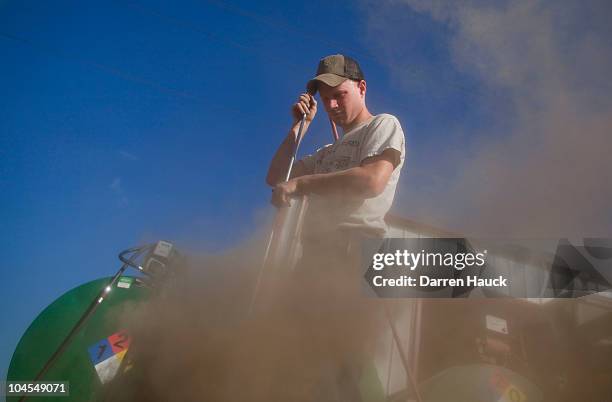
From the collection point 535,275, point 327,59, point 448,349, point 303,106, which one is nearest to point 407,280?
point 448,349

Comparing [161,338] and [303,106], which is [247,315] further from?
[303,106]

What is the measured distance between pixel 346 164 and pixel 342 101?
503 mm

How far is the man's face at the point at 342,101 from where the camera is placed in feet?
6.61

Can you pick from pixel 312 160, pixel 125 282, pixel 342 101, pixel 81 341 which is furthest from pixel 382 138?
pixel 81 341

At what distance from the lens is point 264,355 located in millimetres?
1815

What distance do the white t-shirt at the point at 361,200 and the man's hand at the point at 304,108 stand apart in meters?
0.45

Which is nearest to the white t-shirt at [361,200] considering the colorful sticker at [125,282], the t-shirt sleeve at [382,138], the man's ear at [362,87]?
the t-shirt sleeve at [382,138]

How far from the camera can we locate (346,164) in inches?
70.3

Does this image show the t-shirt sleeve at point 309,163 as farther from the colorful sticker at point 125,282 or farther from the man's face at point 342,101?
the colorful sticker at point 125,282

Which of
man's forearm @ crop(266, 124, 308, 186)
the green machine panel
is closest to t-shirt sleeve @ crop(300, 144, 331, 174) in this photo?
man's forearm @ crop(266, 124, 308, 186)

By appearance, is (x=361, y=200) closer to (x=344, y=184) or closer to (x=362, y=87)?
(x=344, y=184)

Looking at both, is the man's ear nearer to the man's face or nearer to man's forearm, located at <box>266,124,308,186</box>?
the man's face

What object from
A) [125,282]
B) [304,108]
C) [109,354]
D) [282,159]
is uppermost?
[304,108]

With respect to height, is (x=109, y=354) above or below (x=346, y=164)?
below
